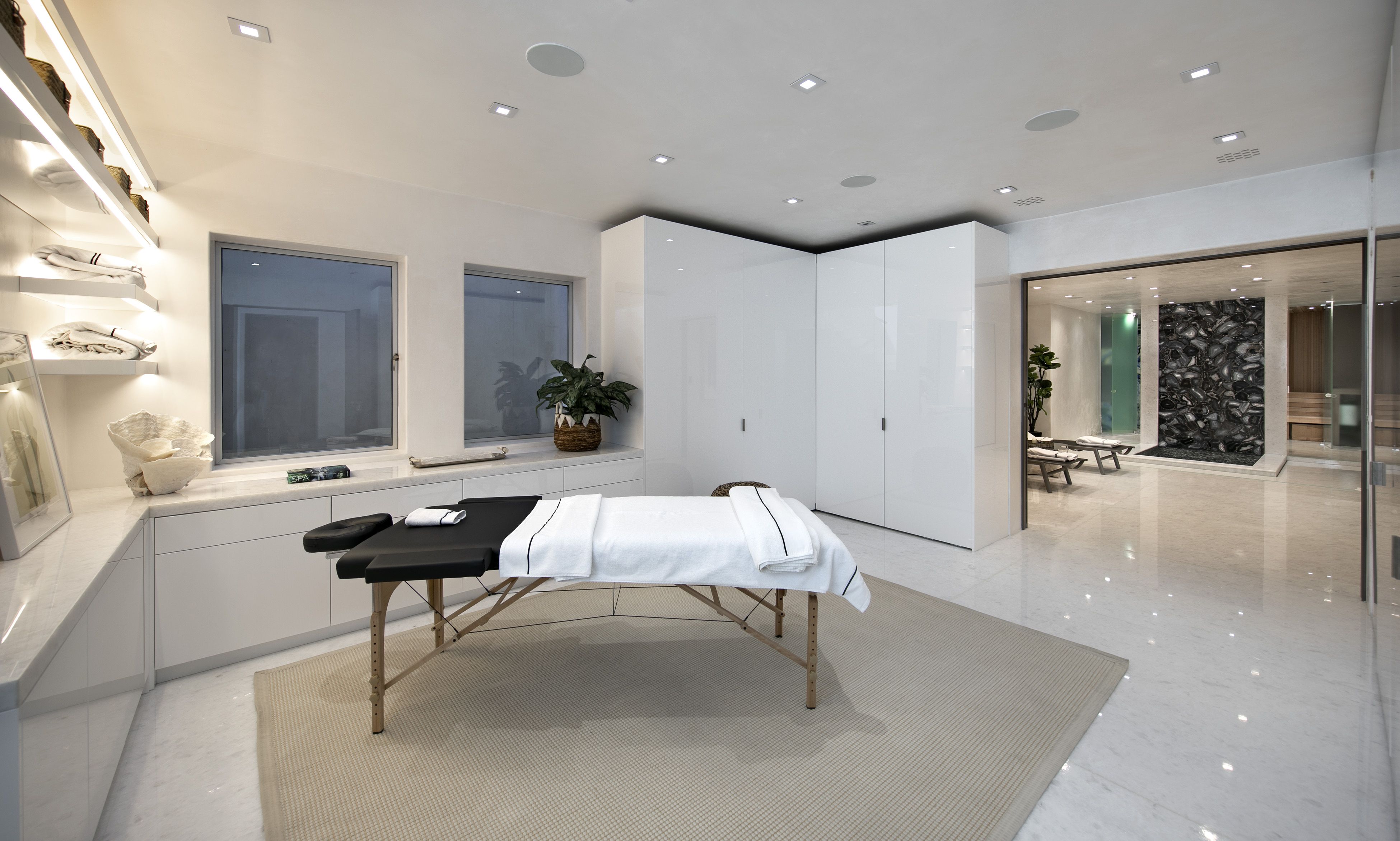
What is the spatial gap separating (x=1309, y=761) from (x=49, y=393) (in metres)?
5.05

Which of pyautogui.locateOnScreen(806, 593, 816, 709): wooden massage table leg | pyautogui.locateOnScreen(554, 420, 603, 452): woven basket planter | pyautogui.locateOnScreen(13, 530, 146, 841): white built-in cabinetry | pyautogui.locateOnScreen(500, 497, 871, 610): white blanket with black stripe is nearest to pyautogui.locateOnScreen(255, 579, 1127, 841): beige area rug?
pyautogui.locateOnScreen(806, 593, 816, 709): wooden massage table leg

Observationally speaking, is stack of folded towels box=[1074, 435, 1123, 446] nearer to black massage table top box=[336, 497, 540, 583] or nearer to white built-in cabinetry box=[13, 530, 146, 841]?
black massage table top box=[336, 497, 540, 583]

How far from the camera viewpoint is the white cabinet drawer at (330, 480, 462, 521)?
9.18 ft

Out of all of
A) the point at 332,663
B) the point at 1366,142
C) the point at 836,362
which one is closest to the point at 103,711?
the point at 332,663

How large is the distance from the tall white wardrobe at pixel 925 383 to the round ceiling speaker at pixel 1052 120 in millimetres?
1308

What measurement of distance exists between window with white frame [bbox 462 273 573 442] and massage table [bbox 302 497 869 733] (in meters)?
1.70

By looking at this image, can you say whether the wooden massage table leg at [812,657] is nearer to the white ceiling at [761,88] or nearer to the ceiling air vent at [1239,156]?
the white ceiling at [761,88]

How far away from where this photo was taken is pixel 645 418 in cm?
402

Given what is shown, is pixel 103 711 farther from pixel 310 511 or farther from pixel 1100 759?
pixel 1100 759

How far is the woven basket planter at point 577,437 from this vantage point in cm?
396

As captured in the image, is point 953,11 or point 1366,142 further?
point 1366,142

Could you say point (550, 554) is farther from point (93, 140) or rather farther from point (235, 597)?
point (93, 140)

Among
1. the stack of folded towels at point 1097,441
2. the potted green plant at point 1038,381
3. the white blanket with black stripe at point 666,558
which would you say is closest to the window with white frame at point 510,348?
the white blanket with black stripe at point 666,558

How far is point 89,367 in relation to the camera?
2.22 metres
